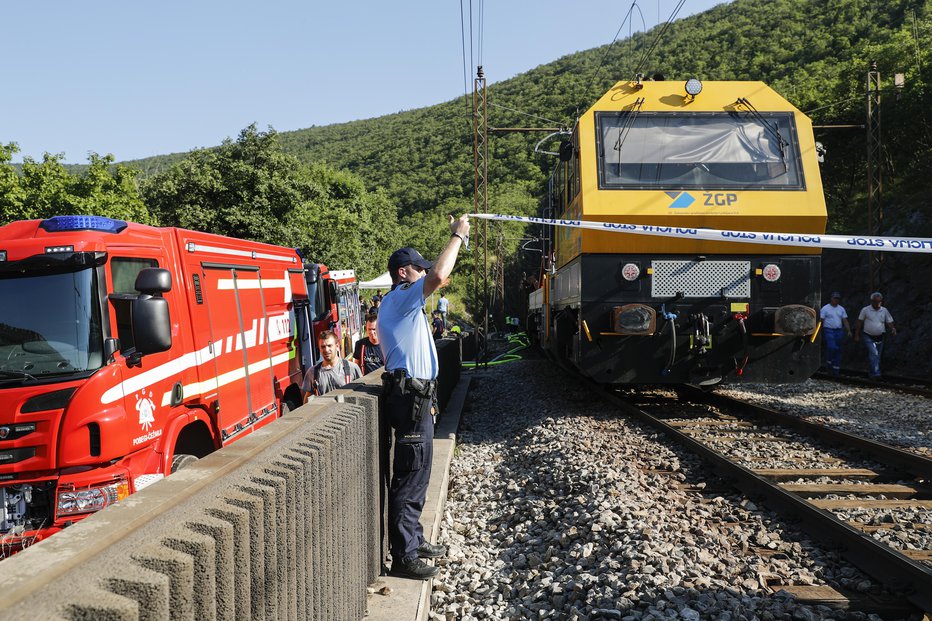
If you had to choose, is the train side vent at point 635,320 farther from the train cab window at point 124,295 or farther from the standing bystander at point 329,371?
the train cab window at point 124,295

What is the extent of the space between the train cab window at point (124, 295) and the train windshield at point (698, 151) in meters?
5.72

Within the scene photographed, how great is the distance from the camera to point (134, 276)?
551cm

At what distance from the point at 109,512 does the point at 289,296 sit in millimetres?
7877

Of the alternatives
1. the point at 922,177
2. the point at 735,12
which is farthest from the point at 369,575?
the point at 735,12

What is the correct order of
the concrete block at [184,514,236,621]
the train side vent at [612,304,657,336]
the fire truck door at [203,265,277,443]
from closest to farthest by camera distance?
1. the concrete block at [184,514,236,621]
2. the fire truck door at [203,265,277,443]
3. the train side vent at [612,304,657,336]

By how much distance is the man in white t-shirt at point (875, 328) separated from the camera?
14.5 meters

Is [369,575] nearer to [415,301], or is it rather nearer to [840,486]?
[415,301]

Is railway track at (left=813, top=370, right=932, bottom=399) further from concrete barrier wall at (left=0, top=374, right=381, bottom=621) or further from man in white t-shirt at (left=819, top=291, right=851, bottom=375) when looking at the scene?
concrete barrier wall at (left=0, top=374, right=381, bottom=621)

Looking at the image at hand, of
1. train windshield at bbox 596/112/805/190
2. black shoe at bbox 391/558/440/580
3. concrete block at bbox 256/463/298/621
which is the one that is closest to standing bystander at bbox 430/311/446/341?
train windshield at bbox 596/112/805/190

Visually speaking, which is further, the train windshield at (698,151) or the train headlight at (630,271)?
the train windshield at (698,151)

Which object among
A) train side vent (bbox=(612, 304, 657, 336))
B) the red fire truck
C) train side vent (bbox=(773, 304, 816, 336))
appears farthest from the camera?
train side vent (bbox=(612, 304, 657, 336))

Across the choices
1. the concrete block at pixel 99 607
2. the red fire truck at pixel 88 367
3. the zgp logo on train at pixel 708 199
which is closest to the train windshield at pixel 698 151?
the zgp logo on train at pixel 708 199

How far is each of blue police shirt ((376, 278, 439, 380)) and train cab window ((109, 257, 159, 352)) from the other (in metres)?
2.09

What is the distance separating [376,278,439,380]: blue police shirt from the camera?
13.7 feet
